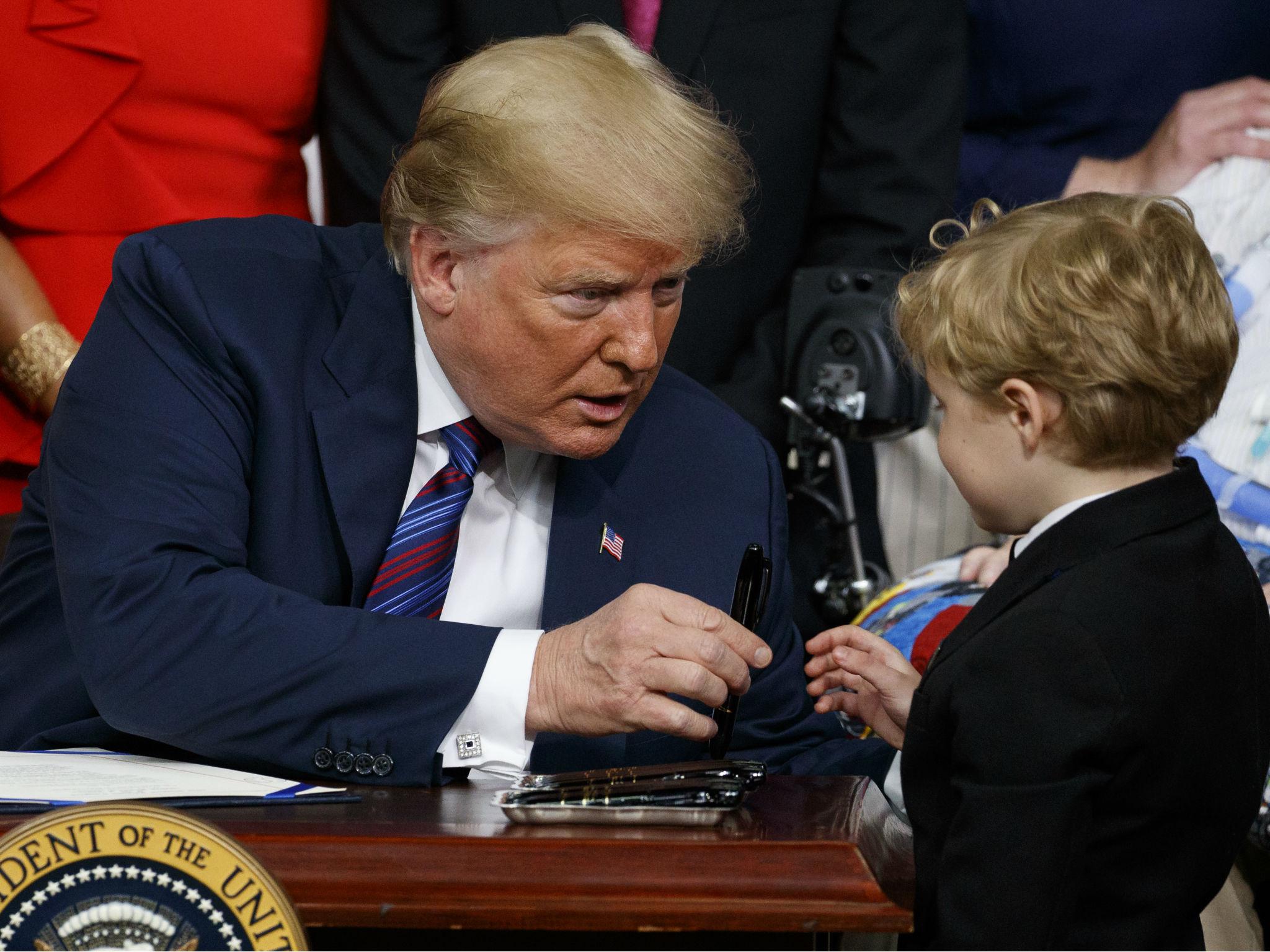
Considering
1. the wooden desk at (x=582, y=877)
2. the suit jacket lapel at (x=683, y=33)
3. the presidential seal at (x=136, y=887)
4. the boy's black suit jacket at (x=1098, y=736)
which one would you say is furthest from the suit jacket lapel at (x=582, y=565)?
the suit jacket lapel at (x=683, y=33)

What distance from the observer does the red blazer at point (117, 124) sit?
2.20 metres

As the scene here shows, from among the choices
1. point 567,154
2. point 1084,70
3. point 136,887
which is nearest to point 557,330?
point 567,154

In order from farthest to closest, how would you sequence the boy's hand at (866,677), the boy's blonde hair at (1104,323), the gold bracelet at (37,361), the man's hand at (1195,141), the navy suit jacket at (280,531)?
the man's hand at (1195,141)
the gold bracelet at (37,361)
the boy's hand at (866,677)
the navy suit jacket at (280,531)
the boy's blonde hair at (1104,323)

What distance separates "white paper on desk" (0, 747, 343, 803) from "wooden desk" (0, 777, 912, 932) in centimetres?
8

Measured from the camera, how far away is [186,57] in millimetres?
2264

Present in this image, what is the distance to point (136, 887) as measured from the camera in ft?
2.70

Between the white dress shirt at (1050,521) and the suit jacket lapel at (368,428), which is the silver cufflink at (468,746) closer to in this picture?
the suit jacket lapel at (368,428)

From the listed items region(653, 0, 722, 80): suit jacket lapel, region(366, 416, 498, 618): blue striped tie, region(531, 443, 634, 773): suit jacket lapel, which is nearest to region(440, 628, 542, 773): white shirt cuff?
region(531, 443, 634, 773): suit jacket lapel

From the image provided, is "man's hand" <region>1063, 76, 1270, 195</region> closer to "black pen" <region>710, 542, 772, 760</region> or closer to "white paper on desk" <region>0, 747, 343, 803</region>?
"black pen" <region>710, 542, 772, 760</region>

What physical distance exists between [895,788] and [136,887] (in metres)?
0.87

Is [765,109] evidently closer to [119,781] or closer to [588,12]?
[588,12]

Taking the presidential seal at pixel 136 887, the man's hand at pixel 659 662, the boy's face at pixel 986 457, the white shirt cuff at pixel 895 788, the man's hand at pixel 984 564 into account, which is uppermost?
the presidential seal at pixel 136 887

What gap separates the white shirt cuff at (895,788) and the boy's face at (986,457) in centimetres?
30

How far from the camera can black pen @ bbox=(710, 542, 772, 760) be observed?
137 centimetres
